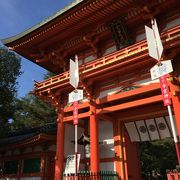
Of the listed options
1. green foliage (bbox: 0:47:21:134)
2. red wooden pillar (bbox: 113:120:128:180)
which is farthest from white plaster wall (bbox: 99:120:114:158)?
green foliage (bbox: 0:47:21:134)

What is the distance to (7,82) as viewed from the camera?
63.4 feet

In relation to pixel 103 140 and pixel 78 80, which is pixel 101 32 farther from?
pixel 103 140

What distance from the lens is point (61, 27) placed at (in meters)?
11.4

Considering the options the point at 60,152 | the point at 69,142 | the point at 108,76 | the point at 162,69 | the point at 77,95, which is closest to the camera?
the point at 162,69

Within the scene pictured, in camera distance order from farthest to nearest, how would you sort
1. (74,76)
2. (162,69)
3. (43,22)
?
(43,22), (74,76), (162,69)

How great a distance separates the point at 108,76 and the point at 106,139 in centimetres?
333

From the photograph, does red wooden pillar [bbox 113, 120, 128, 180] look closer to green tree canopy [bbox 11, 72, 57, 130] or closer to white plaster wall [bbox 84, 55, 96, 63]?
white plaster wall [bbox 84, 55, 96, 63]

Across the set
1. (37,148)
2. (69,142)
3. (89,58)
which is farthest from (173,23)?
(37,148)

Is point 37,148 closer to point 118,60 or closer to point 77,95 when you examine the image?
point 77,95

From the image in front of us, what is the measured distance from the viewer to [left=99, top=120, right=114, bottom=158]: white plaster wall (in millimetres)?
11445

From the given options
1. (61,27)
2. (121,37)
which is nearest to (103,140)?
(121,37)

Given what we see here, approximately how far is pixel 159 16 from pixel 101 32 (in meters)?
2.78

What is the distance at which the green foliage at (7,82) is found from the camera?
18828 mm

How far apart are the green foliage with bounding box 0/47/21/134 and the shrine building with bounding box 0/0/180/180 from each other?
6577 mm
